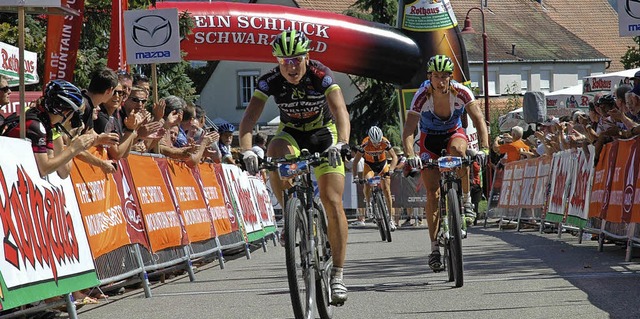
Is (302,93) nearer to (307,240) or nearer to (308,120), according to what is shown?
(308,120)

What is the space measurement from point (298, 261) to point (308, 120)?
1575 millimetres

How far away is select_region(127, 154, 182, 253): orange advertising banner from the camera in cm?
1178

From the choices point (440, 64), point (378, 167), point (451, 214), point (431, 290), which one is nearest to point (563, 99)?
point (378, 167)

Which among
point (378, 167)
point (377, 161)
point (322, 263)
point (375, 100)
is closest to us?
point (322, 263)

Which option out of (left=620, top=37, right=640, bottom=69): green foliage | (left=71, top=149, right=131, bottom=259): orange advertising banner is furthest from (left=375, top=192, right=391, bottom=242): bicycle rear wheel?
(left=620, top=37, right=640, bottom=69): green foliage

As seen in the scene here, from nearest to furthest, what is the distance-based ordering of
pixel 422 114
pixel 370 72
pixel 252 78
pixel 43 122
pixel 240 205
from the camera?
pixel 43 122 → pixel 422 114 → pixel 240 205 → pixel 370 72 → pixel 252 78

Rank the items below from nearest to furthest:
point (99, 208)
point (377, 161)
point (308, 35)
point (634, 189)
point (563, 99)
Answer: point (99, 208) → point (634, 189) → point (377, 161) → point (308, 35) → point (563, 99)

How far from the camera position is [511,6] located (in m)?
87.0

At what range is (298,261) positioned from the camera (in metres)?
7.93

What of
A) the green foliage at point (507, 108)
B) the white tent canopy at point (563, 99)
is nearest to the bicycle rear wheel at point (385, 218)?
the white tent canopy at point (563, 99)

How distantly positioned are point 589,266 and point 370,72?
15.3m

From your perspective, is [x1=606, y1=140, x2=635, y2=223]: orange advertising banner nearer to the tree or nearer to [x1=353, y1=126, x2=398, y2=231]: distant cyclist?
[x1=353, y1=126, x2=398, y2=231]: distant cyclist

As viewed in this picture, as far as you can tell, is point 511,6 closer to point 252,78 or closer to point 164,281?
point 252,78

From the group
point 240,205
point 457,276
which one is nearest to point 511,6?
point 240,205
